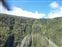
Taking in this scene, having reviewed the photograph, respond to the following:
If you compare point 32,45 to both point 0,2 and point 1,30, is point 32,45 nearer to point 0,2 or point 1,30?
point 1,30

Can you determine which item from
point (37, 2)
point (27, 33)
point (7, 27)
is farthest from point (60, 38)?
point (7, 27)

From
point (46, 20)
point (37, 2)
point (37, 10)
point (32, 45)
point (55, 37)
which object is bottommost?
point (32, 45)

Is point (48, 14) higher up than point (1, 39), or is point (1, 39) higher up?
point (48, 14)

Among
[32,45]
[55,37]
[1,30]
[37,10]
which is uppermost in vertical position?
[37,10]

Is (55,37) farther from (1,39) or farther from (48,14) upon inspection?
(1,39)

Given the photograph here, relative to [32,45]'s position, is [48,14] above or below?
above

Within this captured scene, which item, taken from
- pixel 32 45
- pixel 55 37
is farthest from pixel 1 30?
pixel 55 37
